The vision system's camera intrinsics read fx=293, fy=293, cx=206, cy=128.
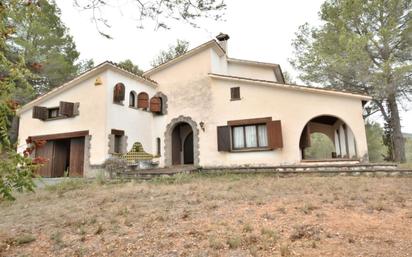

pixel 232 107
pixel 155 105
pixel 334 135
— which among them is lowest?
pixel 334 135

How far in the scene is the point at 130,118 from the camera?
1561cm

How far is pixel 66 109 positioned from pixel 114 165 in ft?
12.8

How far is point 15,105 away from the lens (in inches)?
149

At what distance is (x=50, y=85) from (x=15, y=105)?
78.8 feet

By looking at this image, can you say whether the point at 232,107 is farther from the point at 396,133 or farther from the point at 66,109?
the point at 396,133

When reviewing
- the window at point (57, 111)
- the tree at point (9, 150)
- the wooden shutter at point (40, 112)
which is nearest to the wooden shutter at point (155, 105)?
the window at point (57, 111)

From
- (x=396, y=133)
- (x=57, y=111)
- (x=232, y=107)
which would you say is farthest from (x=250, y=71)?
(x=57, y=111)

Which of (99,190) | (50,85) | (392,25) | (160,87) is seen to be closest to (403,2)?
(392,25)

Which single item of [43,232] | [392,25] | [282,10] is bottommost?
[43,232]

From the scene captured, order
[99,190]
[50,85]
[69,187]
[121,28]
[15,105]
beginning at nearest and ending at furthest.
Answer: [15,105] → [121,28] → [99,190] → [69,187] → [50,85]

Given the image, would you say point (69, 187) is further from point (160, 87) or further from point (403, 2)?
point (403, 2)

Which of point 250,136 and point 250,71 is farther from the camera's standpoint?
point 250,71

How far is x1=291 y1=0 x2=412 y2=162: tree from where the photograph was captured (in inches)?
701

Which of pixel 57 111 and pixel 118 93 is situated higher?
pixel 118 93
